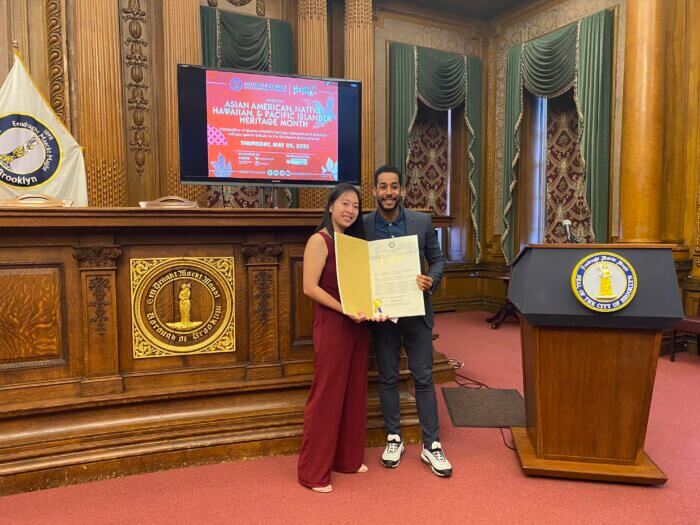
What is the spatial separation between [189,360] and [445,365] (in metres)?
2.06

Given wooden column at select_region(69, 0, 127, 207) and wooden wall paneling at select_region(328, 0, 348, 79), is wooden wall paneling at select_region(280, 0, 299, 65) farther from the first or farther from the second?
wooden column at select_region(69, 0, 127, 207)

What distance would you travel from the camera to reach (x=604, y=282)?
6.92ft

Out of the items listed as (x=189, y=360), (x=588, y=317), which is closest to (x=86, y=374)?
(x=189, y=360)

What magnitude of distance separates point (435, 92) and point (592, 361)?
5.28m

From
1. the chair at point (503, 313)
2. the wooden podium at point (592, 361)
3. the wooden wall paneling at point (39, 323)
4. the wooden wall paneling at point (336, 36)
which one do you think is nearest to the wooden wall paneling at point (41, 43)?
the wooden wall paneling at point (336, 36)

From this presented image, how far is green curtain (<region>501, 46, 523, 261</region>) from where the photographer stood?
6.50 m

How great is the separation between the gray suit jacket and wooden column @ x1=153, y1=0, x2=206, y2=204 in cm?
330

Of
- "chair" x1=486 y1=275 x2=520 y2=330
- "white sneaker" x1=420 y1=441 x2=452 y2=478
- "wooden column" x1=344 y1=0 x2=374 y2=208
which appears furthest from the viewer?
"chair" x1=486 y1=275 x2=520 y2=330

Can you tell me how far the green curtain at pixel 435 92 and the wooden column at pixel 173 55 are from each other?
2482 mm

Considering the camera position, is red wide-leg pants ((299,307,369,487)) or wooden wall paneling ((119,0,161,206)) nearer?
red wide-leg pants ((299,307,369,487))

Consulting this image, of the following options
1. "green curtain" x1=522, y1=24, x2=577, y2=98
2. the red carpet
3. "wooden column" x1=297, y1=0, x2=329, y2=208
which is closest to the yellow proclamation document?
the red carpet

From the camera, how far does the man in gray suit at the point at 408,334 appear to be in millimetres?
2377

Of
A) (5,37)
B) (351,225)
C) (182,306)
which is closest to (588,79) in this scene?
(351,225)

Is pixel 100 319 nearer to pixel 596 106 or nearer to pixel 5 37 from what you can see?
pixel 5 37
